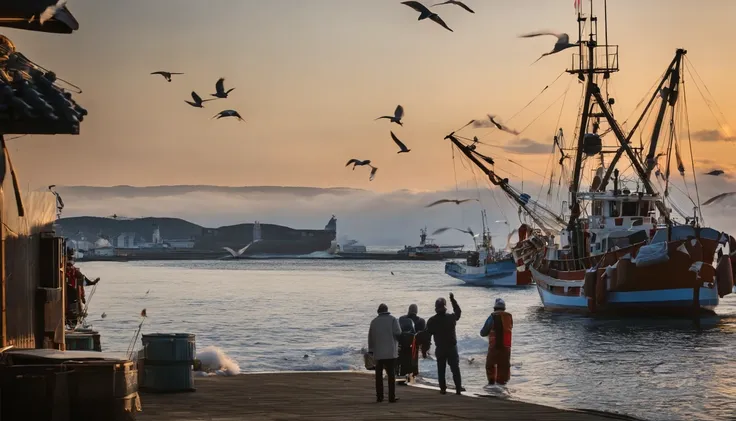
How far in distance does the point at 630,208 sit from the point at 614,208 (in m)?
0.86

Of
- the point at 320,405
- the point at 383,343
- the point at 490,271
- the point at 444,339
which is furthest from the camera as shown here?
the point at 490,271

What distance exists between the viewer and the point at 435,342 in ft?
72.0

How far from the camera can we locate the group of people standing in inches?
788

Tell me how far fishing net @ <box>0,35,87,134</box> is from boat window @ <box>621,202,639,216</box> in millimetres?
54978

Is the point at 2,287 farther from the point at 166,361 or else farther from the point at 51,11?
the point at 166,361

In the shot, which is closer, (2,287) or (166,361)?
(2,287)

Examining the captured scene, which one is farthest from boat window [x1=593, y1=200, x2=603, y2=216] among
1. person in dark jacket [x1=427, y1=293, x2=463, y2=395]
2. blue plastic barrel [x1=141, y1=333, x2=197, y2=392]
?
blue plastic barrel [x1=141, y1=333, x2=197, y2=392]

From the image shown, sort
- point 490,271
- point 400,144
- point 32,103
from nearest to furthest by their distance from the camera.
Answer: point 32,103 < point 400,144 < point 490,271

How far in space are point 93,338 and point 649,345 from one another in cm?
2893

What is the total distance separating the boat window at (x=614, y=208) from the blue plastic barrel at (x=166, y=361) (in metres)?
48.4

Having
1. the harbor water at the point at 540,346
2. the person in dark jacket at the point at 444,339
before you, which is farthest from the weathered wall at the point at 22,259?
the person in dark jacket at the point at 444,339

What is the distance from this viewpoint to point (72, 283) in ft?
76.3

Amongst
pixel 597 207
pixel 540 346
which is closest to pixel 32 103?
pixel 540 346

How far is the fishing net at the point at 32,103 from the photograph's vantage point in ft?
41.5
